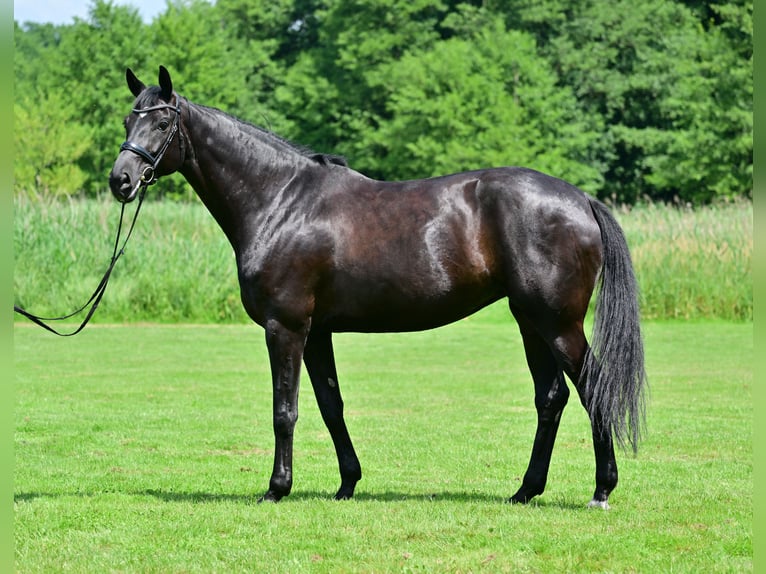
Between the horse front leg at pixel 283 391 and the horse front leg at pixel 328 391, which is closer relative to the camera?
the horse front leg at pixel 283 391

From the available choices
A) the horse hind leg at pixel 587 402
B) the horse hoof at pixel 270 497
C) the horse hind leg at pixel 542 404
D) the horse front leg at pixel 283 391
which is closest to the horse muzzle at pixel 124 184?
the horse front leg at pixel 283 391

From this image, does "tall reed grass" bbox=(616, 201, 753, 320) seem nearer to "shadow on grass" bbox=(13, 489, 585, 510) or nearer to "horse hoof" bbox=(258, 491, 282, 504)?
"shadow on grass" bbox=(13, 489, 585, 510)

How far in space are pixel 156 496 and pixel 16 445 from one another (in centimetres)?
245

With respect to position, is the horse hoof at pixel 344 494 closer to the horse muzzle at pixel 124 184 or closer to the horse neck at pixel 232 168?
the horse neck at pixel 232 168

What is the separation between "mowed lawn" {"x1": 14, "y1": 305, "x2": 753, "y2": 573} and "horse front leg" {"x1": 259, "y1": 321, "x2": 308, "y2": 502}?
153 millimetres

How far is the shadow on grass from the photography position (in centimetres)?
626

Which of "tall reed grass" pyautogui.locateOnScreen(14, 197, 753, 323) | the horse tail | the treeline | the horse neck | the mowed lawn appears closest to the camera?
the mowed lawn

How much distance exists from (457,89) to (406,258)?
37724 millimetres

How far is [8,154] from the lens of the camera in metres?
2.21

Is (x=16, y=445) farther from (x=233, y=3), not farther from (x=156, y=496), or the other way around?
(x=233, y=3)

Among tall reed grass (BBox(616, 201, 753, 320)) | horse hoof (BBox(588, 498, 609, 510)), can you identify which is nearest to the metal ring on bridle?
horse hoof (BBox(588, 498, 609, 510))

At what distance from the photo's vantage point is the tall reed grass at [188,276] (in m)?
19.7

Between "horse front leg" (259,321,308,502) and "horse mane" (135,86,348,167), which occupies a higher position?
"horse mane" (135,86,348,167)

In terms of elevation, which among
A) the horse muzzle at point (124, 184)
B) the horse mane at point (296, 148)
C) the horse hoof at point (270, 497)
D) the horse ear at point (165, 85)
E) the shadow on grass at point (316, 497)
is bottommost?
the shadow on grass at point (316, 497)
